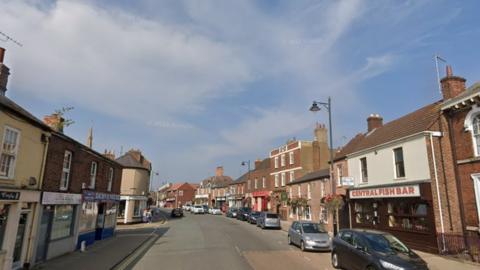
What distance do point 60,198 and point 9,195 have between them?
12.6ft

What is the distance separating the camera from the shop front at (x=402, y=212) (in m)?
16.5

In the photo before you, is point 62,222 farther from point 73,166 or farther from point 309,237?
point 309,237

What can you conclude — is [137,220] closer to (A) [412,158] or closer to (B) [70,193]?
(B) [70,193]

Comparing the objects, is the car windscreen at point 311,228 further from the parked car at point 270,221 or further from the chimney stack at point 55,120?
the chimney stack at point 55,120

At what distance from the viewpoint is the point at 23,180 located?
11.8 meters

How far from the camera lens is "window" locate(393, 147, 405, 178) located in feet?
61.7

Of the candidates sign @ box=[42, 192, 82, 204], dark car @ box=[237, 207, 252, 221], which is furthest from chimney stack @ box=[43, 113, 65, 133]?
dark car @ box=[237, 207, 252, 221]

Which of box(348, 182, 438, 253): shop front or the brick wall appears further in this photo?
box(348, 182, 438, 253): shop front

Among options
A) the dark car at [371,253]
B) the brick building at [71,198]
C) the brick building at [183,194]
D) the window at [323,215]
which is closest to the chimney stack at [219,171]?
the brick building at [183,194]

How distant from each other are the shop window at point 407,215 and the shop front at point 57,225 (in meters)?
17.6

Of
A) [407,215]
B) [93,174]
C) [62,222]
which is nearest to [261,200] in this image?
[407,215]

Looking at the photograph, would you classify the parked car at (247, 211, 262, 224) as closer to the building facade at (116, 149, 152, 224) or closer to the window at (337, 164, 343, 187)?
the window at (337, 164, 343, 187)

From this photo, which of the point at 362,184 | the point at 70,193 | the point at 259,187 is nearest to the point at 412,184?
the point at 362,184

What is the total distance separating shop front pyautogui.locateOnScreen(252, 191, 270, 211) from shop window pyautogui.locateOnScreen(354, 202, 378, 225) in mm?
28399
